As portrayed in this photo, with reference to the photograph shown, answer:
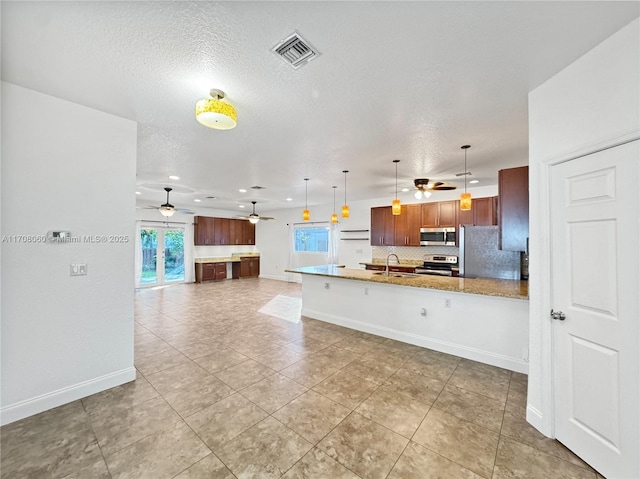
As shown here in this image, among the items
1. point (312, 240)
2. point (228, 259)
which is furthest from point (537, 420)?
point (228, 259)

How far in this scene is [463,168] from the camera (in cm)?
433

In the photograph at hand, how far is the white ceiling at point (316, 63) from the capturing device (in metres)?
1.42

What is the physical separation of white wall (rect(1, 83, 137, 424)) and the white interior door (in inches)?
148

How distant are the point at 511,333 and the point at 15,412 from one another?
467cm

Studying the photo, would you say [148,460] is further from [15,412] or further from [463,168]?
[463,168]

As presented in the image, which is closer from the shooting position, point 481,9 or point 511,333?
point 481,9

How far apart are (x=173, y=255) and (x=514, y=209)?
9.39m

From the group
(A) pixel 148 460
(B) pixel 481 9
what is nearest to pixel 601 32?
(B) pixel 481 9

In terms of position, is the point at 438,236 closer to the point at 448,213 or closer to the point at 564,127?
the point at 448,213

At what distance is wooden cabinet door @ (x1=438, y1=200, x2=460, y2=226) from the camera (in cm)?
579

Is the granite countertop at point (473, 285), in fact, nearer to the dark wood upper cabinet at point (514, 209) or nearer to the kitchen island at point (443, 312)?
the kitchen island at point (443, 312)

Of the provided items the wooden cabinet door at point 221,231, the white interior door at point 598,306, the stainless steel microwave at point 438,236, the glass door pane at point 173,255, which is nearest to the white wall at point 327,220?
the stainless steel microwave at point 438,236

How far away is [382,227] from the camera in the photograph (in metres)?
6.84

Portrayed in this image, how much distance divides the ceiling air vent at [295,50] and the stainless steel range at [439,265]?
204 inches
